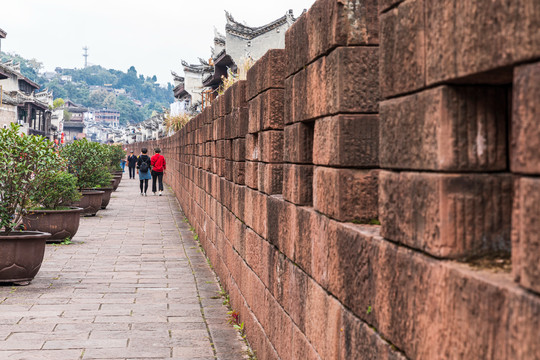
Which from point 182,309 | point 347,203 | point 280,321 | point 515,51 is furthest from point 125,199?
point 515,51

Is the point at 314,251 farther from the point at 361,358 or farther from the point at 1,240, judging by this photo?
the point at 1,240

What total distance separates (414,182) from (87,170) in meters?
16.3

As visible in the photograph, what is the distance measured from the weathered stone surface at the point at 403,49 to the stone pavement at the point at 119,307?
11.9 ft

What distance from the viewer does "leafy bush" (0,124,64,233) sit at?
8655mm

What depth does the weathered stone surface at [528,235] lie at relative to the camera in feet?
4.98

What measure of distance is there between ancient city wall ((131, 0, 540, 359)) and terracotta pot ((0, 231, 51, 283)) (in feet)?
15.6

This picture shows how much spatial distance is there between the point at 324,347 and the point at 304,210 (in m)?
0.82

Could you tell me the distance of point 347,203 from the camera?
3.11 metres

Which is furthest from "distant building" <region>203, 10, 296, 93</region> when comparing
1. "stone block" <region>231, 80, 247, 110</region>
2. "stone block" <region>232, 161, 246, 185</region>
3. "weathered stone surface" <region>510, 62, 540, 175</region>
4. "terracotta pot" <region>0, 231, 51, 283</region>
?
"weathered stone surface" <region>510, 62, 540, 175</region>

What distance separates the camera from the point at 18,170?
880cm

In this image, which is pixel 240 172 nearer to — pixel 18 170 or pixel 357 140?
pixel 18 170

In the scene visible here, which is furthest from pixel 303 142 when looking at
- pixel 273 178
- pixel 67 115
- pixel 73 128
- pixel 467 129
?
pixel 67 115

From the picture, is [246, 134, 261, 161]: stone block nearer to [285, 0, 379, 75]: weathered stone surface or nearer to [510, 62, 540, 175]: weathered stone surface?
[285, 0, 379, 75]: weathered stone surface

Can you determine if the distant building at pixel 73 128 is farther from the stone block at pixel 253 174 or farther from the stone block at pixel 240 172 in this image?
the stone block at pixel 253 174
